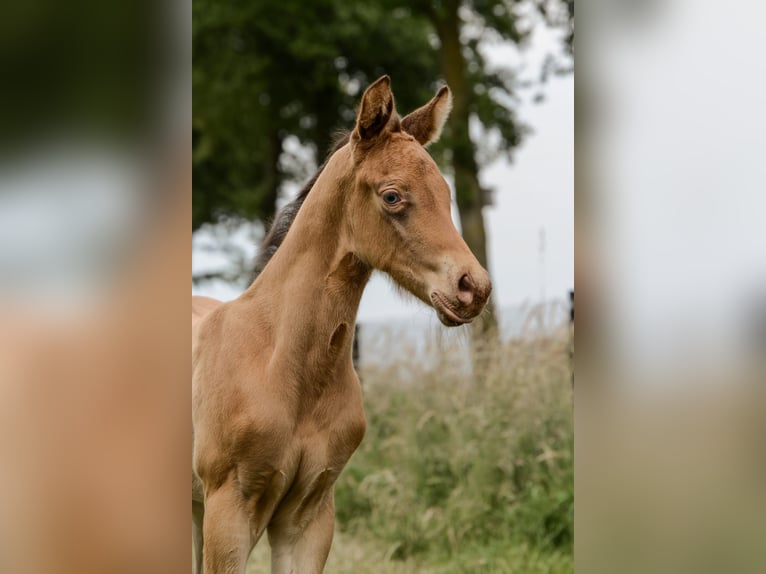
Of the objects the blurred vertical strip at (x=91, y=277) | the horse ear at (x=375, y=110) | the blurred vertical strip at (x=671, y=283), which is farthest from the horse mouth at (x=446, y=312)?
the blurred vertical strip at (x=91, y=277)

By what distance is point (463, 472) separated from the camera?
198 inches

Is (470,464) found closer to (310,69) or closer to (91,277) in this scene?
(91,277)

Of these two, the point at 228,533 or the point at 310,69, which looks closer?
the point at 228,533

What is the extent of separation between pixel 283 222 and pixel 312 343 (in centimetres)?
44

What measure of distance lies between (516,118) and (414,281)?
6.75 meters

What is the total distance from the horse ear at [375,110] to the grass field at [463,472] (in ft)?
9.01

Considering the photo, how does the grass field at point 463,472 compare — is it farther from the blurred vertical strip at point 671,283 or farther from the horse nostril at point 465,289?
the blurred vertical strip at point 671,283

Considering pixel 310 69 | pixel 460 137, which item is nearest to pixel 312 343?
pixel 460 137

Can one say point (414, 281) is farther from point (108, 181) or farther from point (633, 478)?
point (108, 181)

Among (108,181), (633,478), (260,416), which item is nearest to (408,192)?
(260,416)

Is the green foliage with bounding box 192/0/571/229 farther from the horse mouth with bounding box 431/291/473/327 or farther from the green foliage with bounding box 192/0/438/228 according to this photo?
the horse mouth with bounding box 431/291/473/327

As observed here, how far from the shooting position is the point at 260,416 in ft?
7.45

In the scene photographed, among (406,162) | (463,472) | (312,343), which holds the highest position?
(406,162)

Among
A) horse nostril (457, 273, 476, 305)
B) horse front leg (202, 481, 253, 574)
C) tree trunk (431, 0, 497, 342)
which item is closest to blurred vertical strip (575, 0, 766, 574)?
horse nostril (457, 273, 476, 305)
